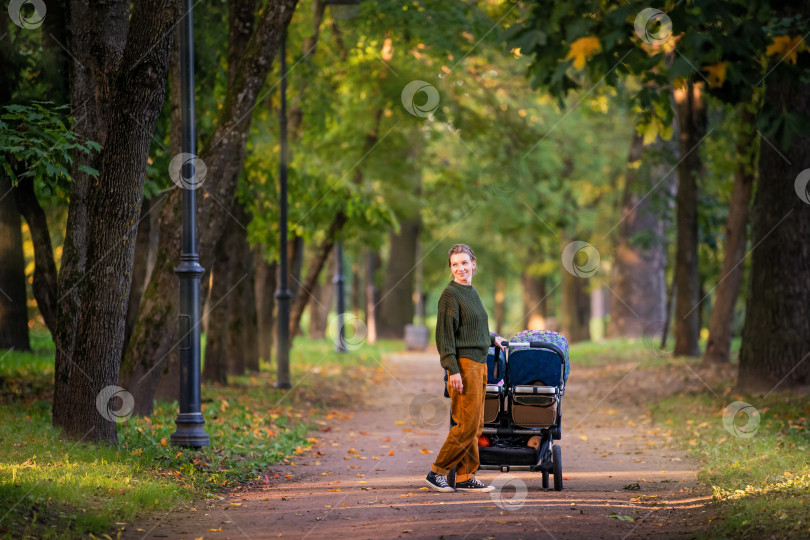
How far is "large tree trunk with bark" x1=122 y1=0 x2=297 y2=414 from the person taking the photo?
501 inches

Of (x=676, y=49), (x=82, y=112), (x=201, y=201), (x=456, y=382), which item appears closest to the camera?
(x=676, y=49)

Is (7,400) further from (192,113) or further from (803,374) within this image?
(803,374)

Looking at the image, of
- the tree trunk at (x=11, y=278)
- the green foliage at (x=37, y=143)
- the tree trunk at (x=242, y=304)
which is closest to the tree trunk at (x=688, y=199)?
the tree trunk at (x=242, y=304)

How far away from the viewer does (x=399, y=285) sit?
131 ft

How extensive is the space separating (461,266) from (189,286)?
3287 millimetres

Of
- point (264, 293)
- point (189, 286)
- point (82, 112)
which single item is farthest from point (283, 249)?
point (189, 286)

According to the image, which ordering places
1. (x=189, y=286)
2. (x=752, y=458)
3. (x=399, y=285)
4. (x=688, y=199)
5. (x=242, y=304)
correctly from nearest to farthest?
1. (x=752, y=458)
2. (x=189, y=286)
3. (x=242, y=304)
4. (x=688, y=199)
5. (x=399, y=285)

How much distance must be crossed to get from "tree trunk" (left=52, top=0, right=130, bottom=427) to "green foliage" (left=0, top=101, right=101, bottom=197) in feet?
0.83

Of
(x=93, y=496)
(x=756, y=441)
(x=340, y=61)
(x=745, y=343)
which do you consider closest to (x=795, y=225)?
(x=745, y=343)

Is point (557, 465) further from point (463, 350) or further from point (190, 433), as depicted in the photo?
point (190, 433)

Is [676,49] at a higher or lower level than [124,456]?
higher

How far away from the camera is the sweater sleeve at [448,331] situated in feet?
27.4

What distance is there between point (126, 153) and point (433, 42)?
10.2m

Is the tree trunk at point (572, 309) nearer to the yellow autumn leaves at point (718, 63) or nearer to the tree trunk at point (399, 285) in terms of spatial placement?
the tree trunk at point (399, 285)
